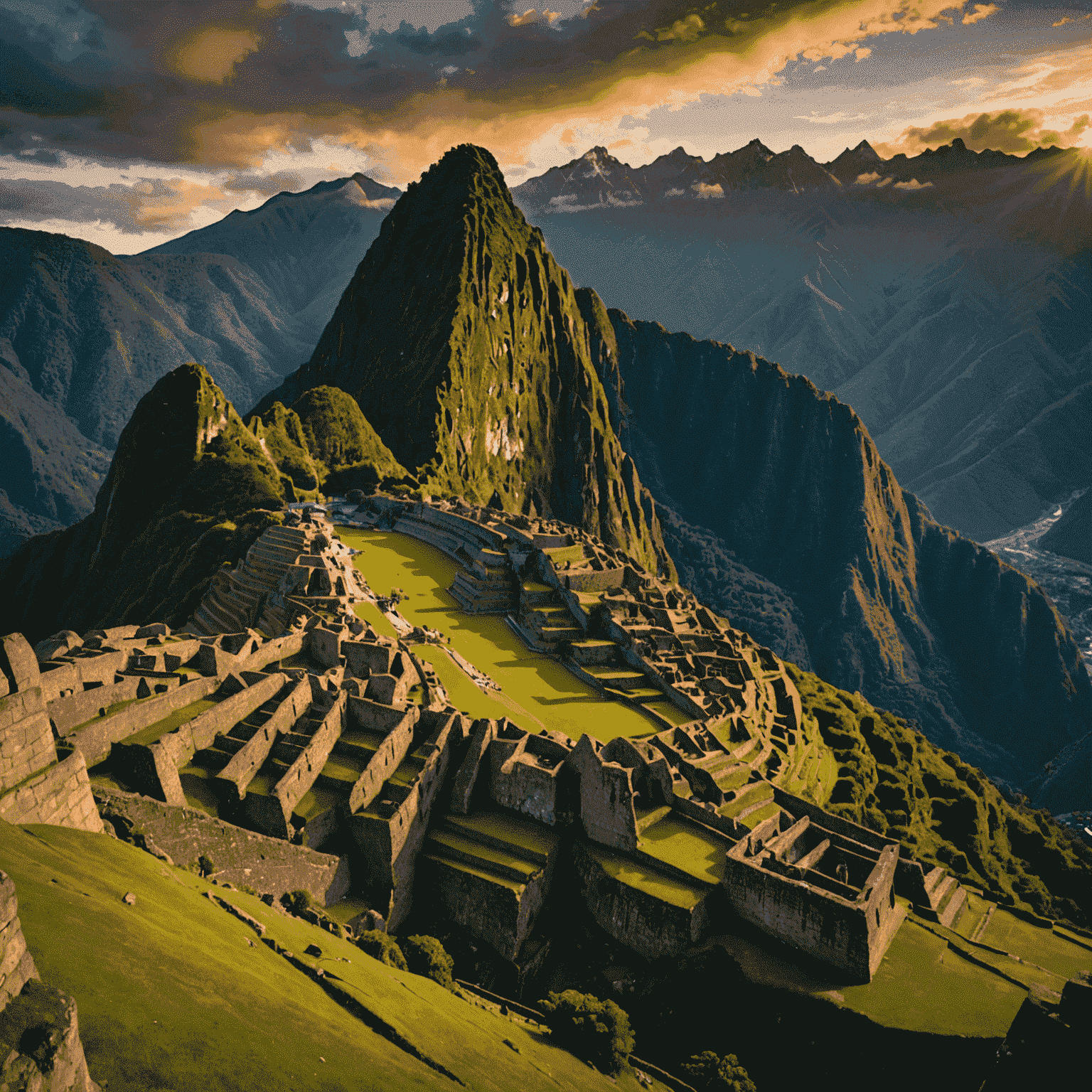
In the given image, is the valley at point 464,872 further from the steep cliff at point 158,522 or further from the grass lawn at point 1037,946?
the steep cliff at point 158,522

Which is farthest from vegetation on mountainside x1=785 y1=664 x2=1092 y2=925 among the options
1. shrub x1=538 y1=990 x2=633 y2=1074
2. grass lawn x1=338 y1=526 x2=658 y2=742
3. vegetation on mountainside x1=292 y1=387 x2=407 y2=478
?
vegetation on mountainside x1=292 y1=387 x2=407 y2=478

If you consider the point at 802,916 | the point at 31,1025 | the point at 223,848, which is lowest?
the point at 802,916

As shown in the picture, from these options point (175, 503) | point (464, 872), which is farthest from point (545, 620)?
point (175, 503)

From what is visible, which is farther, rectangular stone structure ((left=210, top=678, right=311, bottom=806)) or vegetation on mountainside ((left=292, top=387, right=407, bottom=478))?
→ vegetation on mountainside ((left=292, top=387, right=407, bottom=478))

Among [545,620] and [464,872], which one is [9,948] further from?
[545,620]

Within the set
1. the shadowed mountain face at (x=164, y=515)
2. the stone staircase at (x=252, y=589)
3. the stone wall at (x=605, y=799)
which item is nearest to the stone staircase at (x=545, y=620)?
the stone staircase at (x=252, y=589)

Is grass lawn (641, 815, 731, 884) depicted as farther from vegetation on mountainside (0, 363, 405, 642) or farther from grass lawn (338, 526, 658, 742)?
vegetation on mountainside (0, 363, 405, 642)

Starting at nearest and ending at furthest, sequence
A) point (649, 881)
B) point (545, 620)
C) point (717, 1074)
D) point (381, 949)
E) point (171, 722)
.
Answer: point (717, 1074), point (381, 949), point (171, 722), point (649, 881), point (545, 620)
